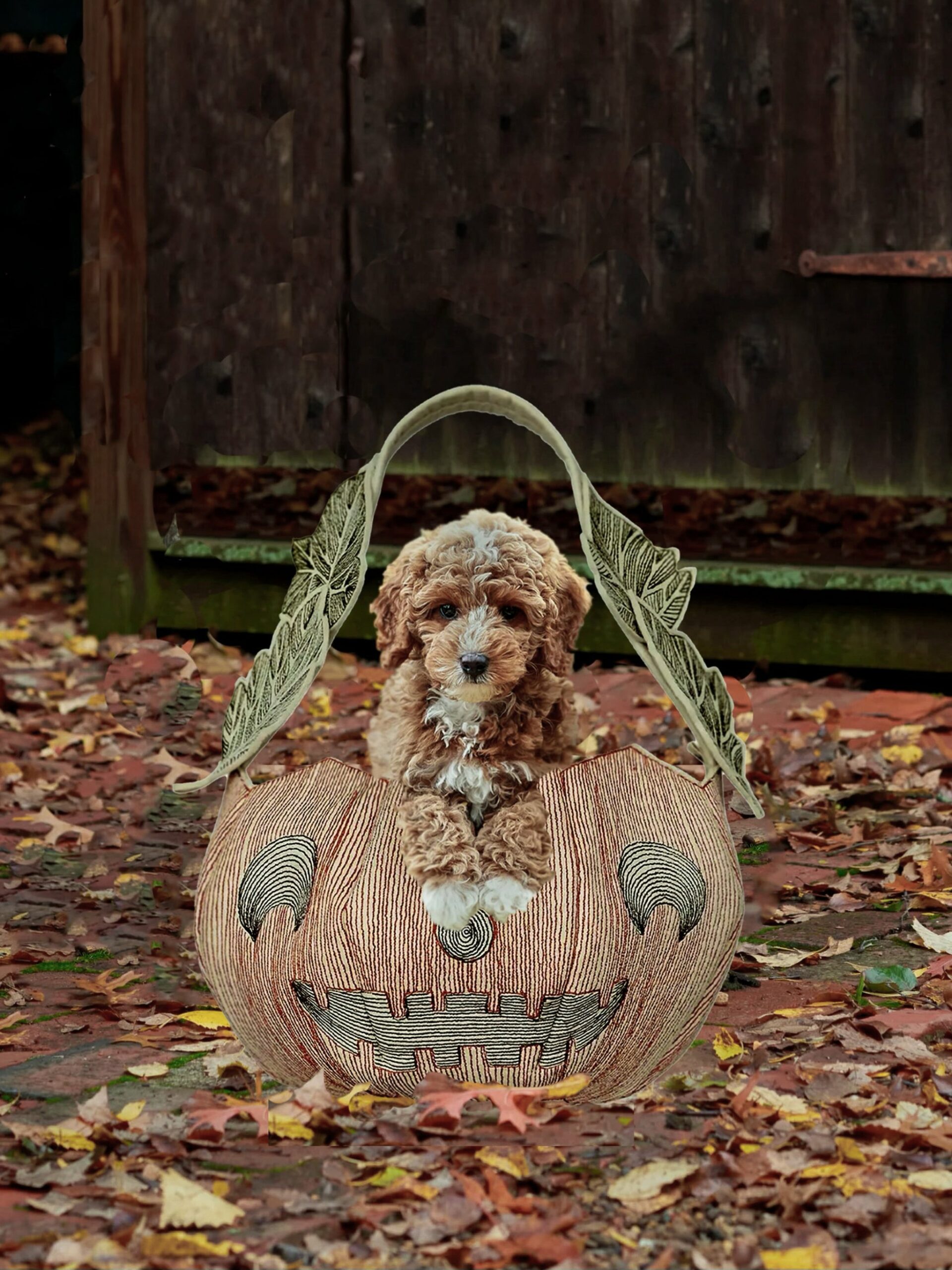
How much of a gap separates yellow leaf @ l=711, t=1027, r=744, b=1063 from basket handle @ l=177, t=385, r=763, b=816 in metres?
0.53

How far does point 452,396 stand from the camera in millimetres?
3705

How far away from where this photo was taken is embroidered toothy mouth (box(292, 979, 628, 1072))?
3.22 meters

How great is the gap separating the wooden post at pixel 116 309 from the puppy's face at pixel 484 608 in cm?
509

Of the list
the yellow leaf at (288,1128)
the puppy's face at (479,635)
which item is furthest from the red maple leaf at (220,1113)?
the puppy's face at (479,635)

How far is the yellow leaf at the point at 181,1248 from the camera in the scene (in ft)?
8.72

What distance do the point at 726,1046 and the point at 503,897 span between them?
74cm

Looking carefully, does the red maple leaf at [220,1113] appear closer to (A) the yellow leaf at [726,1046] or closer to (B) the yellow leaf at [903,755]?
(A) the yellow leaf at [726,1046]

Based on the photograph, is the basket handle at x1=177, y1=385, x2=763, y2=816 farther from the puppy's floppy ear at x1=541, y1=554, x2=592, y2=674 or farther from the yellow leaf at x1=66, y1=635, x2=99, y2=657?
the yellow leaf at x1=66, y1=635, x2=99, y2=657

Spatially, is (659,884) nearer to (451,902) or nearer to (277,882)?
(451,902)

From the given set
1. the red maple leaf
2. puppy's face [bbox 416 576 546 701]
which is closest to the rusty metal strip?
puppy's face [bbox 416 576 546 701]

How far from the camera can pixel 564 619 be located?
3701 mm

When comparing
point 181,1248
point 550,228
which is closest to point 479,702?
point 181,1248

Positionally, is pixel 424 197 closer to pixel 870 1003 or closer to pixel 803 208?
pixel 803 208

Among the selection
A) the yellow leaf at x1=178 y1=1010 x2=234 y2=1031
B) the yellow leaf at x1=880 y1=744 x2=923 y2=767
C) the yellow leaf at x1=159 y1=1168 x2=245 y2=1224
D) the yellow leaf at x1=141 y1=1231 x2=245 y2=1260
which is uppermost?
the yellow leaf at x1=880 y1=744 x2=923 y2=767
